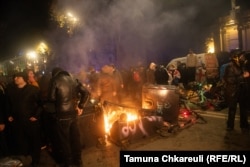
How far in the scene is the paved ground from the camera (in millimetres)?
5648

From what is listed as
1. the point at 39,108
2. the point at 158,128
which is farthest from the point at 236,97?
the point at 39,108

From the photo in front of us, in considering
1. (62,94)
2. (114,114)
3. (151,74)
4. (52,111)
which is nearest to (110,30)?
(151,74)

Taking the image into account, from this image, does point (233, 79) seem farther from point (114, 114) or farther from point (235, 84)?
point (114, 114)

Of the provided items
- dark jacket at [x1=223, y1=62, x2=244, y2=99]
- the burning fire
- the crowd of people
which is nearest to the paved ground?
the crowd of people

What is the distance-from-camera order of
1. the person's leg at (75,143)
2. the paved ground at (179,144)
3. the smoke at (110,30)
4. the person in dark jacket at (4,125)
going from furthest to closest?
the smoke at (110,30)
the paved ground at (179,144)
the person in dark jacket at (4,125)
the person's leg at (75,143)

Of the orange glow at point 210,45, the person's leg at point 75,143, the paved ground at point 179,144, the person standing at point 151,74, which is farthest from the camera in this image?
the orange glow at point 210,45

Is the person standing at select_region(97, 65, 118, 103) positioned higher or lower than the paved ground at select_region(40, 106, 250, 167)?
higher

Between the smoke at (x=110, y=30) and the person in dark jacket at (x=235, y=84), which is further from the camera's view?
the smoke at (x=110, y=30)

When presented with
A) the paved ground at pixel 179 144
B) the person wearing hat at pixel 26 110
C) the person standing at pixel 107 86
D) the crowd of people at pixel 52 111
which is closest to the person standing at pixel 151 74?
the person standing at pixel 107 86

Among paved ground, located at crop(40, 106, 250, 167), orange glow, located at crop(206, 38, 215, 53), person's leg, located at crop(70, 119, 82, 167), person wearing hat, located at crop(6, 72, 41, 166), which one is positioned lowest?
paved ground, located at crop(40, 106, 250, 167)

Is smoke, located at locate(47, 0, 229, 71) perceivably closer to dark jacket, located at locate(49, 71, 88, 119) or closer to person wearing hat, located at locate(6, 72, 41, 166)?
person wearing hat, located at locate(6, 72, 41, 166)

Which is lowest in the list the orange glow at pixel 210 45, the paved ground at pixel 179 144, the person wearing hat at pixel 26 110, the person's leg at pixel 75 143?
the paved ground at pixel 179 144

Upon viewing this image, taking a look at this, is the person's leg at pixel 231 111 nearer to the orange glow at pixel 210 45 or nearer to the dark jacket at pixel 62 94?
the dark jacket at pixel 62 94

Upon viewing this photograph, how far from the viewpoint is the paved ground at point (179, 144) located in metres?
5.65
